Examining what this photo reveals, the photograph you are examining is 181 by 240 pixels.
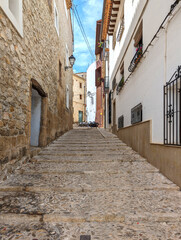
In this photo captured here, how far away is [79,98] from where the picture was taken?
28.5 metres

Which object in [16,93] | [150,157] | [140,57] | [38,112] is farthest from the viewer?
[38,112]

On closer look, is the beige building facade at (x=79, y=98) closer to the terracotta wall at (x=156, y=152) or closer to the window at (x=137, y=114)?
the window at (x=137, y=114)

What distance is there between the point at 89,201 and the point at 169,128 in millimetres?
2069

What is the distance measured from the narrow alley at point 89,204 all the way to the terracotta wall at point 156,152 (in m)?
0.17

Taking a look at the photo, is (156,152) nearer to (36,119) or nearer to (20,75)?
(20,75)

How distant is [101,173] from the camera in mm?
3344

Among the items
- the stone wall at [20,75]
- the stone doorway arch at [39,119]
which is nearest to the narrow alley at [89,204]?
the stone wall at [20,75]

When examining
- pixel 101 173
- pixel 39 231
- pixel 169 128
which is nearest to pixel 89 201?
pixel 39 231

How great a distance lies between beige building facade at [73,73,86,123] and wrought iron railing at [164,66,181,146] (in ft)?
78.2

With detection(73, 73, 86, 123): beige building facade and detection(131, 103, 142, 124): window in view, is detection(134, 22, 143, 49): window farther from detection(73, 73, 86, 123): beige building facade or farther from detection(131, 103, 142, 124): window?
detection(73, 73, 86, 123): beige building facade

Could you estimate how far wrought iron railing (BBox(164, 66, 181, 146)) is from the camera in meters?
2.86

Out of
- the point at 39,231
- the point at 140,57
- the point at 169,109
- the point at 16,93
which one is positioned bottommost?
the point at 39,231

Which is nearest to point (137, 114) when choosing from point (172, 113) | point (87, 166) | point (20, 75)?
point (172, 113)

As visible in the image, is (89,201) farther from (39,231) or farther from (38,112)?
(38,112)
